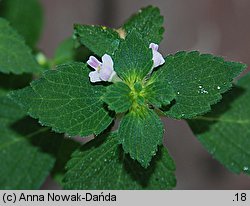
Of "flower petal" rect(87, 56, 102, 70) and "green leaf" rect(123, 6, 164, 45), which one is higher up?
"green leaf" rect(123, 6, 164, 45)

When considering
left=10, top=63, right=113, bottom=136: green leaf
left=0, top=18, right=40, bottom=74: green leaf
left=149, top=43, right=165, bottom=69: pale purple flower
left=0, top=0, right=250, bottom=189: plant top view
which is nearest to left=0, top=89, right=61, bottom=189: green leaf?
left=0, top=0, right=250, bottom=189: plant top view

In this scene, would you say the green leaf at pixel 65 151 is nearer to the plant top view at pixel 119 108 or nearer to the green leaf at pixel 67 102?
the plant top view at pixel 119 108

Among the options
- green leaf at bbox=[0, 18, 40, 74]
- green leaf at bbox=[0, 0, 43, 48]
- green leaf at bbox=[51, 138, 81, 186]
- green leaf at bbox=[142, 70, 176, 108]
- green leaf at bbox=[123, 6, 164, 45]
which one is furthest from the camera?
green leaf at bbox=[0, 0, 43, 48]

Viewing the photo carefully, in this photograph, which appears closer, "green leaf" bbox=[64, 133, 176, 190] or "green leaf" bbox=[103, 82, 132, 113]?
"green leaf" bbox=[103, 82, 132, 113]

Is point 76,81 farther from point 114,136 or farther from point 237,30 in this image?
point 237,30

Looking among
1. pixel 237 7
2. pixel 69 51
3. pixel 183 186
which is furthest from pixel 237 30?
pixel 69 51

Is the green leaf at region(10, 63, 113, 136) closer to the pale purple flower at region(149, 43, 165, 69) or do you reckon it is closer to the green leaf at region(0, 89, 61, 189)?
the pale purple flower at region(149, 43, 165, 69)

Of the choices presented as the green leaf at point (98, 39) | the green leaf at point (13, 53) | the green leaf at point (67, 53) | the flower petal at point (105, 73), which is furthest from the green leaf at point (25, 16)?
the flower petal at point (105, 73)

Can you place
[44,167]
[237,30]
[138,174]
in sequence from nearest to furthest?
1. [138,174]
2. [44,167]
3. [237,30]
